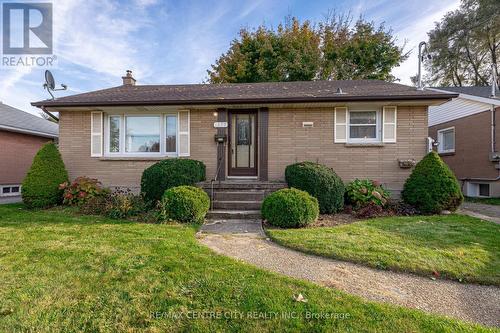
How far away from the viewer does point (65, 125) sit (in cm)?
812

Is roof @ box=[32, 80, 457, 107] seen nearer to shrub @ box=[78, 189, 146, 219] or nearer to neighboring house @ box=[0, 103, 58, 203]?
shrub @ box=[78, 189, 146, 219]

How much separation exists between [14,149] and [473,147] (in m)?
18.1

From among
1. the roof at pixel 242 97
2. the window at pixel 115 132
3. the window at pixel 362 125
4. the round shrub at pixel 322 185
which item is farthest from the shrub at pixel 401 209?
the window at pixel 115 132

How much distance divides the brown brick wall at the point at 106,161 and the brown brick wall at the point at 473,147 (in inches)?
399

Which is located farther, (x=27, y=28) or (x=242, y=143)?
(x=242, y=143)

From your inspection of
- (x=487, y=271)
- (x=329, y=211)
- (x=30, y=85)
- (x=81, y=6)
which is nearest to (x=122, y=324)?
(x=487, y=271)

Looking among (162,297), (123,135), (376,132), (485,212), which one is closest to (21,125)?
(123,135)

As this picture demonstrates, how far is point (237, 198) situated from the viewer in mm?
6672

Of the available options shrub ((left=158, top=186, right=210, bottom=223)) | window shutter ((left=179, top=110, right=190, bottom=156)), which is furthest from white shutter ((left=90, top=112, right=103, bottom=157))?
shrub ((left=158, top=186, right=210, bottom=223))

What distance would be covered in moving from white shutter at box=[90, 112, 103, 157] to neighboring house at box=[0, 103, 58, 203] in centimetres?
396

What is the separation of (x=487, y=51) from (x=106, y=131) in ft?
87.0

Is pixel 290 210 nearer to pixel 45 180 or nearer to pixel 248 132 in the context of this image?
pixel 248 132

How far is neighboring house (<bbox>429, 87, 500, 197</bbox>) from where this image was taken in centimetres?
917

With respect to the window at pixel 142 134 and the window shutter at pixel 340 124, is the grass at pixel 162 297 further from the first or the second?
the window shutter at pixel 340 124
